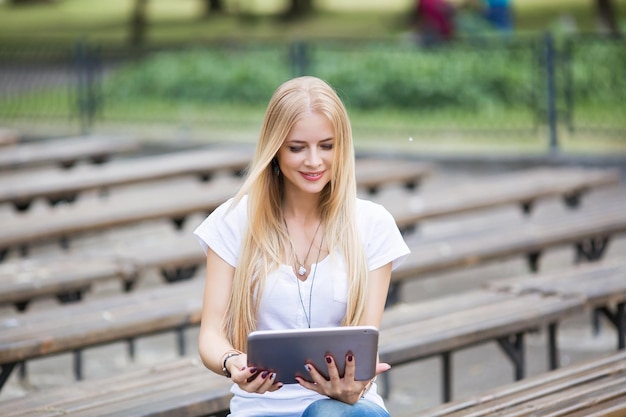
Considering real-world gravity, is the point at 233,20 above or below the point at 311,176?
below

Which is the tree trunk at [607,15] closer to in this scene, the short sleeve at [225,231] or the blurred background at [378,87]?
the blurred background at [378,87]

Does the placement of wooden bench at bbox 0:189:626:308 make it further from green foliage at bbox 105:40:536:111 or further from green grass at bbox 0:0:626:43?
green grass at bbox 0:0:626:43

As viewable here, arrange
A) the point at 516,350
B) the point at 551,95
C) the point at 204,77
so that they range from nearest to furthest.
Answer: the point at 516,350 < the point at 551,95 < the point at 204,77

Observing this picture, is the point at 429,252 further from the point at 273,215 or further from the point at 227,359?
the point at 227,359

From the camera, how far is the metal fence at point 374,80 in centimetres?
1107

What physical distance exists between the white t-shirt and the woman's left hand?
0.13m

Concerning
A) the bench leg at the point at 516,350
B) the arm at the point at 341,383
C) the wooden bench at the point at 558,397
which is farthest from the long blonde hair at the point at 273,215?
the bench leg at the point at 516,350

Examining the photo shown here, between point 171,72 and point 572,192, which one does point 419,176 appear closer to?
point 572,192

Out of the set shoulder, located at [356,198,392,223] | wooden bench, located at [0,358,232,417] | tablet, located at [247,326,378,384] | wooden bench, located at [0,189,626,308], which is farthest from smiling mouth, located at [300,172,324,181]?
wooden bench, located at [0,189,626,308]

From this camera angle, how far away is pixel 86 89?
13531mm

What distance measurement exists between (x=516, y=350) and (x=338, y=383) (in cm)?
222

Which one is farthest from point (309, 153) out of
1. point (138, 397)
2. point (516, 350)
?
point (516, 350)

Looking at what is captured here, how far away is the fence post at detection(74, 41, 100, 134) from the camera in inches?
518

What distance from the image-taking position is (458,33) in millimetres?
18031
